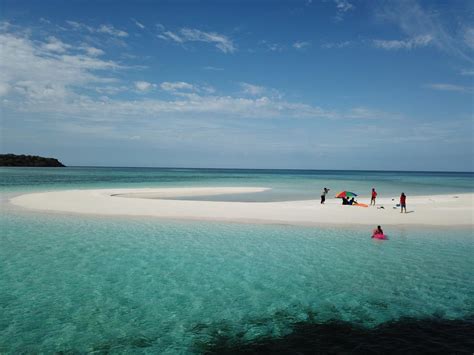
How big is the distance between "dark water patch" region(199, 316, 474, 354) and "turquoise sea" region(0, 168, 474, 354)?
4 cm

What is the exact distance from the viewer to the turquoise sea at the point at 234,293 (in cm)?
876

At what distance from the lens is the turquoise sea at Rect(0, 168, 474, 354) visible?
28.7ft

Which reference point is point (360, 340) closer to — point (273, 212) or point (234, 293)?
point (234, 293)

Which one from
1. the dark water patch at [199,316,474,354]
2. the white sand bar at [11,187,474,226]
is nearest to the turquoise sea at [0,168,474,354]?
the dark water patch at [199,316,474,354]

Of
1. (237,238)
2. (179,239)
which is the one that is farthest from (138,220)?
(237,238)

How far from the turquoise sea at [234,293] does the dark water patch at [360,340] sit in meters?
0.04

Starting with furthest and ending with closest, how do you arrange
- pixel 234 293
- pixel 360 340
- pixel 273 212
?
pixel 273 212
pixel 234 293
pixel 360 340

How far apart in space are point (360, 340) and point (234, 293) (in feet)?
15.6

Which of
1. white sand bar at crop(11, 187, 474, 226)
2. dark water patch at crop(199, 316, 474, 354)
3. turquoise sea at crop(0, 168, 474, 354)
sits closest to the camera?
dark water patch at crop(199, 316, 474, 354)

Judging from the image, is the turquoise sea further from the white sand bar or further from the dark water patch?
the white sand bar

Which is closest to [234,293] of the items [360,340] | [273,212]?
[360,340]

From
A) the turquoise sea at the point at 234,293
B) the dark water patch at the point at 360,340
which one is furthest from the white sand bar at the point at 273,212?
the dark water patch at the point at 360,340

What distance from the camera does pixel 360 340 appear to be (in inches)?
346

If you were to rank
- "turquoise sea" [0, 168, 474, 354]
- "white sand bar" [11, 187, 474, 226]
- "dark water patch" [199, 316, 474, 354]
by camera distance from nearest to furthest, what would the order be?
"dark water patch" [199, 316, 474, 354], "turquoise sea" [0, 168, 474, 354], "white sand bar" [11, 187, 474, 226]
